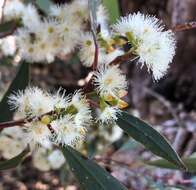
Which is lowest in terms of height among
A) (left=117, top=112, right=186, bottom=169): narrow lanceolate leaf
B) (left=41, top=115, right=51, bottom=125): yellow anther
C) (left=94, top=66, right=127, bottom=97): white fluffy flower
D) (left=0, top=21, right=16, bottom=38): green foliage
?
(left=117, top=112, right=186, bottom=169): narrow lanceolate leaf

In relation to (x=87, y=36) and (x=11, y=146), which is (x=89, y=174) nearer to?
(x=87, y=36)

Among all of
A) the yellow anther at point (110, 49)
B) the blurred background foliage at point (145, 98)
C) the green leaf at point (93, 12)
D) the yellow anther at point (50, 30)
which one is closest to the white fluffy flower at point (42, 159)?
the blurred background foliage at point (145, 98)

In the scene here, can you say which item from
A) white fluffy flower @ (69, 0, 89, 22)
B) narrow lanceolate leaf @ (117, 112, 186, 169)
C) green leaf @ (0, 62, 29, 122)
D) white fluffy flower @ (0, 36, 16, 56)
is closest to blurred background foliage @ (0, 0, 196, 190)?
white fluffy flower @ (0, 36, 16, 56)

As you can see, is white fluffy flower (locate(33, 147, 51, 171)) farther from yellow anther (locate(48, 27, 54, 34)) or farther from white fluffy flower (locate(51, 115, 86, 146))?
white fluffy flower (locate(51, 115, 86, 146))

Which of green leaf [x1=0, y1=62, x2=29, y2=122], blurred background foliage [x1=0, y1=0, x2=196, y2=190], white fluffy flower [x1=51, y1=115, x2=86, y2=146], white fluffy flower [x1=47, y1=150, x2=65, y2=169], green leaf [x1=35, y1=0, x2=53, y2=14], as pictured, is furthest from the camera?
blurred background foliage [x1=0, y1=0, x2=196, y2=190]

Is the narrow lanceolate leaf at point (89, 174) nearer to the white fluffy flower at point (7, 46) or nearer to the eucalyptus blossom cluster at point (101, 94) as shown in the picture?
the eucalyptus blossom cluster at point (101, 94)

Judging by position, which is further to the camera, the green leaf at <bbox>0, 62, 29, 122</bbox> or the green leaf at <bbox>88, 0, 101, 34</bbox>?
the green leaf at <bbox>0, 62, 29, 122</bbox>

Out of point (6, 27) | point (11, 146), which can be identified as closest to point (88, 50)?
point (6, 27)
